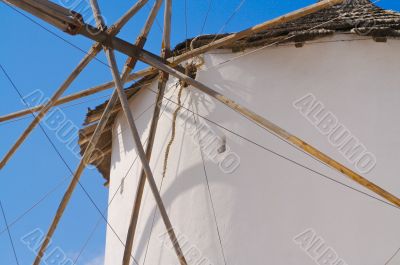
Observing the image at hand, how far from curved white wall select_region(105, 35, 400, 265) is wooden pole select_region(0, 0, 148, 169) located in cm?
147

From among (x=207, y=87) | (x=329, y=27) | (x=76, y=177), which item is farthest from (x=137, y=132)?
(x=329, y=27)

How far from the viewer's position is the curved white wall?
5.93 meters

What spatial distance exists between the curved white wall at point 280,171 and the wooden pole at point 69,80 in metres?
1.47

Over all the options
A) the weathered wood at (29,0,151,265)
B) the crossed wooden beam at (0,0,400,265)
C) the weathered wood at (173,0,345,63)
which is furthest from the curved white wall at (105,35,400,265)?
the weathered wood at (29,0,151,265)

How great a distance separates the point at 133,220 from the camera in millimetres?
6020

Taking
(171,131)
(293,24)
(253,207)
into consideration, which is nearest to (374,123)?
(253,207)

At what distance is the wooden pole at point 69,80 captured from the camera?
6433 mm

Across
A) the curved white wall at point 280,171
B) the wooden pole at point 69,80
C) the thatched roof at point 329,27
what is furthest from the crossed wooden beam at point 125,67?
the thatched roof at point 329,27

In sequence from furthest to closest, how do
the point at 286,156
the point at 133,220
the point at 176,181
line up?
the point at 176,181 < the point at 286,156 < the point at 133,220

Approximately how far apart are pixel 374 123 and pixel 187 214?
2.31 metres

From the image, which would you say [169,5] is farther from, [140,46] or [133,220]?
[133,220]

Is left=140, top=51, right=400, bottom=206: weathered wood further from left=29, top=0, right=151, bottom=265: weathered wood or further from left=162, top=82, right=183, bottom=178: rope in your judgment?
left=162, top=82, right=183, bottom=178: rope

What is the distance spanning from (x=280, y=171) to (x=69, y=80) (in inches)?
98.6

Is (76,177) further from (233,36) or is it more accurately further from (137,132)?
(233,36)
